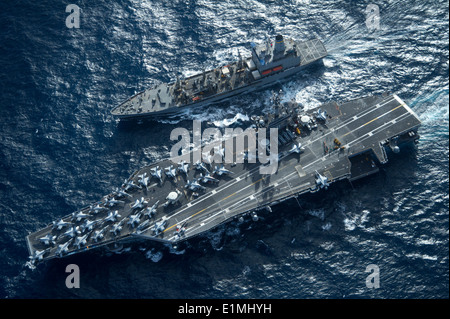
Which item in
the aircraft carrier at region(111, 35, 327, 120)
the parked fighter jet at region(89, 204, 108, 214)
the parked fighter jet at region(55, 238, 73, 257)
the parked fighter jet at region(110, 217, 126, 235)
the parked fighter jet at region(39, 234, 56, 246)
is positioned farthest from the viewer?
the aircraft carrier at region(111, 35, 327, 120)

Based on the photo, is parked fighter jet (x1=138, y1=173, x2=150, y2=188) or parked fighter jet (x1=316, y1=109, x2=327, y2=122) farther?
parked fighter jet (x1=316, y1=109, x2=327, y2=122)

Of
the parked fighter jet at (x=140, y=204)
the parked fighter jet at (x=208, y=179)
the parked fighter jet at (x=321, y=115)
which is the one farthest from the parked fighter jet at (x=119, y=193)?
the parked fighter jet at (x=321, y=115)

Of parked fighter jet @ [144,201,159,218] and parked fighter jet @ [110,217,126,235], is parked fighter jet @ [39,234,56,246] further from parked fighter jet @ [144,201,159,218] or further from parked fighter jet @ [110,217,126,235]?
parked fighter jet @ [144,201,159,218]

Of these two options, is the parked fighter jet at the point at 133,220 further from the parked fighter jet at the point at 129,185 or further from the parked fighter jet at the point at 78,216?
the parked fighter jet at the point at 78,216

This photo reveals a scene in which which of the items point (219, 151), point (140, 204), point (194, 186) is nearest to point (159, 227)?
point (140, 204)

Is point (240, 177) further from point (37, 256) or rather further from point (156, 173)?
point (37, 256)

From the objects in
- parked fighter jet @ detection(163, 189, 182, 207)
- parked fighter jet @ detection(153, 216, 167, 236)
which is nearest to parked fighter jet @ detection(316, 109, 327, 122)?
parked fighter jet @ detection(163, 189, 182, 207)
